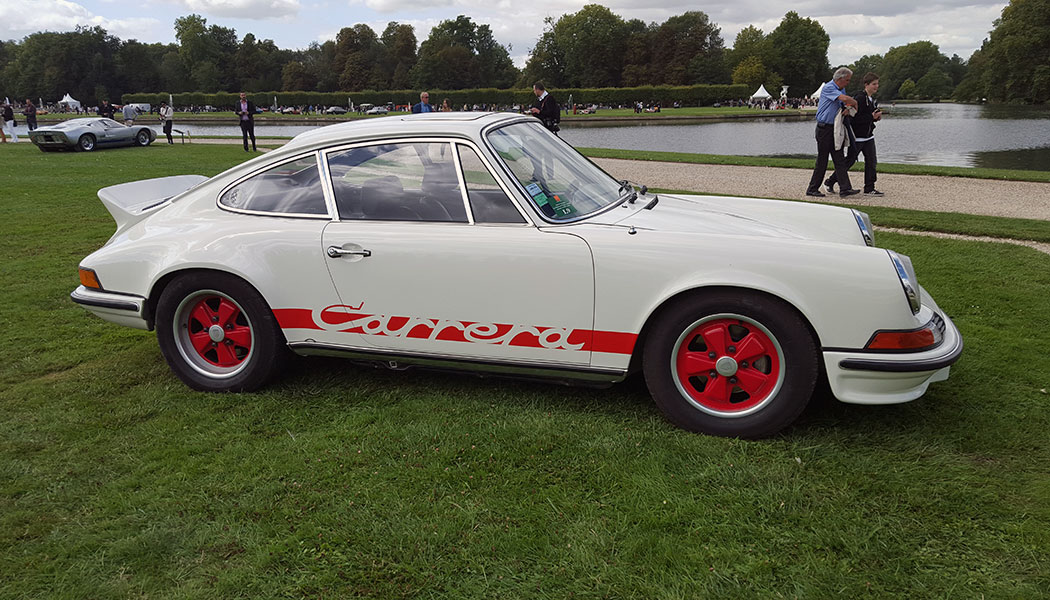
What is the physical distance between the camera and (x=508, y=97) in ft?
246

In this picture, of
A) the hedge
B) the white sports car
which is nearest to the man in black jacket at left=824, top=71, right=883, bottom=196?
the white sports car

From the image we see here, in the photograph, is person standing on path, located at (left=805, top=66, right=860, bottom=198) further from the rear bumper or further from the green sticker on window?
the rear bumper

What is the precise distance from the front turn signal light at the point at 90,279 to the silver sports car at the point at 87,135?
23028mm

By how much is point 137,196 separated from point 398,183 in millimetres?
2063

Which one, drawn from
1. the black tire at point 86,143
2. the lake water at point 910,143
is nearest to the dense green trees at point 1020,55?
the lake water at point 910,143

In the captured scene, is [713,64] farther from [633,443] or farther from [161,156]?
[633,443]

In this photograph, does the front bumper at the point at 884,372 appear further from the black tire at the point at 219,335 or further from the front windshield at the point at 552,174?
the black tire at the point at 219,335

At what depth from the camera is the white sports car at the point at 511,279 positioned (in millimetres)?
3197

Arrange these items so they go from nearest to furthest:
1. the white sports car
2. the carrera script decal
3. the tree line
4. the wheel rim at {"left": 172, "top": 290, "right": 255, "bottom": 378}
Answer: the white sports car → the carrera script decal → the wheel rim at {"left": 172, "top": 290, "right": 255, "bottom": 378} → the tree line

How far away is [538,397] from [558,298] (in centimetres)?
77

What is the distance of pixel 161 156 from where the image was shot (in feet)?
68.1

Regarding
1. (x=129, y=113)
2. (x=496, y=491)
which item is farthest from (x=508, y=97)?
(x=496, y=491)

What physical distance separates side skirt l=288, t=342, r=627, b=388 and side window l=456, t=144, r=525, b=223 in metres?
0.73

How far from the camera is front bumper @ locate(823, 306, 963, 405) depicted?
3.10m
